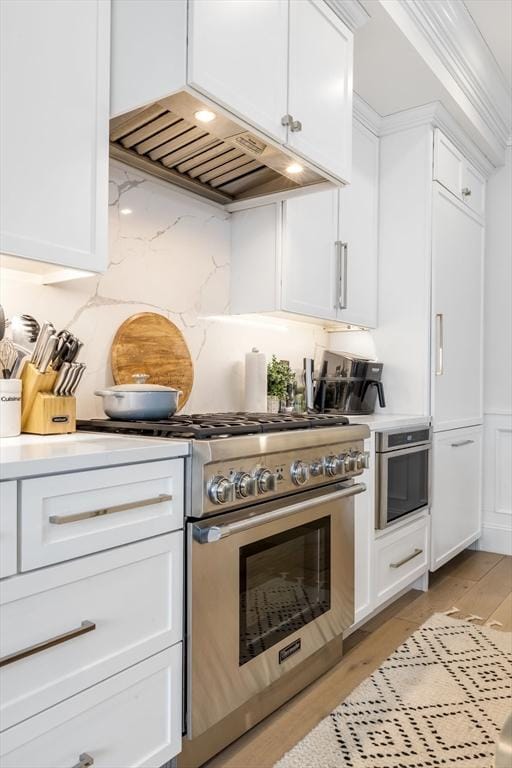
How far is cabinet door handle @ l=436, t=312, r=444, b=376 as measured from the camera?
317 cm

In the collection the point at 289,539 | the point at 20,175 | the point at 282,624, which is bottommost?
the point at 282,624

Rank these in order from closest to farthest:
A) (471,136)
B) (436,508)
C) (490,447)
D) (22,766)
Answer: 1. (22,766)
2. (436,508)
3. (471,136)
4. (490,447)

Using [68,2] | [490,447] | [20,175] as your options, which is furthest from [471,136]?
[20,175]

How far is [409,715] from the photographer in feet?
6.28

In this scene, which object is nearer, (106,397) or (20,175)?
(20,175)

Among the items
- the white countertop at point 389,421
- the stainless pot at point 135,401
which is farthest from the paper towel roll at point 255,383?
the stainless pot at point 135,401

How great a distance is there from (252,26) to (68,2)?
0.57m

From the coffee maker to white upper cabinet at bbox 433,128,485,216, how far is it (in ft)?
3.72

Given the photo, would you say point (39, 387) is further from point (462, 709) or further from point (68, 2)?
point (462, 709)

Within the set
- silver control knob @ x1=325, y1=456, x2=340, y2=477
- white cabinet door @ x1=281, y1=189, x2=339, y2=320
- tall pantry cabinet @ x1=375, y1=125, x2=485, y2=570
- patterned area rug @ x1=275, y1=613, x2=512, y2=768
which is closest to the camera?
patterned area rug @ x1=275, y1=613, x2=512, y2=768

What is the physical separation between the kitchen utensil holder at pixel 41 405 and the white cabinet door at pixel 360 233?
1598 millimetres

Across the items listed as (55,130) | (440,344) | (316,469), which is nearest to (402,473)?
(440,344)

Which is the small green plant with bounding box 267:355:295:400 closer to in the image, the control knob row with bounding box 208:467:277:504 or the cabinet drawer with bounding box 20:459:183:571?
the control knob row with bounding box 208:467:277:504


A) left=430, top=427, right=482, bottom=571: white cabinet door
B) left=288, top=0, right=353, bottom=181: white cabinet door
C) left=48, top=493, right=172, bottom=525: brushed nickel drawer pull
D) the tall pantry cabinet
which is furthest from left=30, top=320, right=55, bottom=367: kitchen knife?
left=430, top=427, right=482, bottom=571: white cabinet door
